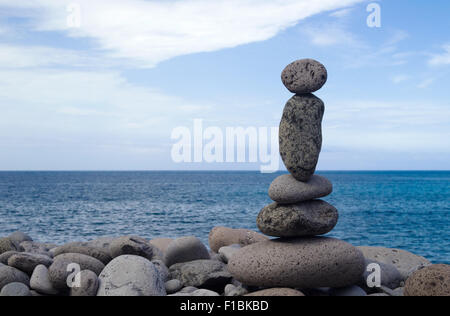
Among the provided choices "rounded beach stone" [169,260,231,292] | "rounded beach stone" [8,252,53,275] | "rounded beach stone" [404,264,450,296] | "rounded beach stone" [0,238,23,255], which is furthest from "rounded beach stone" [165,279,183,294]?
"rounded beach stone" [0,238,23,255]

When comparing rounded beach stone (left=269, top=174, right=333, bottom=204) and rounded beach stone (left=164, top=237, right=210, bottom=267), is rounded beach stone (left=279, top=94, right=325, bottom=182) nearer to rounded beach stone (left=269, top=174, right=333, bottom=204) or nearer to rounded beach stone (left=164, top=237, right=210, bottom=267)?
rounded beach stone (left=269, top=174, right=333, bottom=204)

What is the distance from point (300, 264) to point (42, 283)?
4.08 meters

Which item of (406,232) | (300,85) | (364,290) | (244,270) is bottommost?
(406,232)

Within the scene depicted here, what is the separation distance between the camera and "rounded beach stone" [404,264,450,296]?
254 inches

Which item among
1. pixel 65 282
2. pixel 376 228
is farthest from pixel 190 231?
pixel 65 282

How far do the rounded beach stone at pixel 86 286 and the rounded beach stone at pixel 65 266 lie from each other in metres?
0.29

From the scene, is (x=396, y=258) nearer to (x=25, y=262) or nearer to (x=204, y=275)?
(x=204, y=275)

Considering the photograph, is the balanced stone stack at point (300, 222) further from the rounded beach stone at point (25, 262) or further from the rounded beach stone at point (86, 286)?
the rounded beach stone at point (25, 262)

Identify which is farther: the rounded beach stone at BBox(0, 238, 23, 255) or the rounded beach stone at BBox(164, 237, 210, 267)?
the rounded beach stone at BBox(0, 238, 23, 255)

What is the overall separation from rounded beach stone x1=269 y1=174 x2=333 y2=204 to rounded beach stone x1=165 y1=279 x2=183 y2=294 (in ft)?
7.06

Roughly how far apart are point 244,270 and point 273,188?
1360 mm

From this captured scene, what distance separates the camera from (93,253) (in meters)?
8.46

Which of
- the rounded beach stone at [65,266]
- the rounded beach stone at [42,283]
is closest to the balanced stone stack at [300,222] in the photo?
the rounded beach stone at [65,266]
